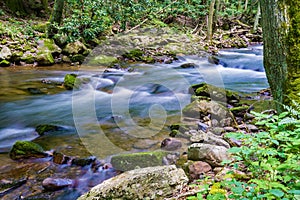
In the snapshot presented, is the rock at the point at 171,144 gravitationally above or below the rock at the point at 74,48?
below

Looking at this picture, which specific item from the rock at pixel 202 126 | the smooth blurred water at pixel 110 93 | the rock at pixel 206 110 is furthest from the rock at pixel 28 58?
the rock at pixel 202 126

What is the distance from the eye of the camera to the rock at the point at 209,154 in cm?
300

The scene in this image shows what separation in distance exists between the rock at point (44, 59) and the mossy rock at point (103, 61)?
150cm

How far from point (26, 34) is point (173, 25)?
10082mm

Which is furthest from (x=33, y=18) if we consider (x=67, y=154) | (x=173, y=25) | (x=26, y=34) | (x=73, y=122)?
(x=67, y=154)

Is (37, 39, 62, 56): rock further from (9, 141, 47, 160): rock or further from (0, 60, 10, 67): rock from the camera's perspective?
(9, 141, 47, 160): rock

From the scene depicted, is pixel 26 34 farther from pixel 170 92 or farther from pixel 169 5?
pixel 169 5

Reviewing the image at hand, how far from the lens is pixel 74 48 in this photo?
11.4 m

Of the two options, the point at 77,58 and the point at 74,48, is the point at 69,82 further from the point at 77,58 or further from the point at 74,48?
the point at 74,48

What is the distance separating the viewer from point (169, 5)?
18734mm

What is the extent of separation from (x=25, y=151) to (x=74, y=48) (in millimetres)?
8032

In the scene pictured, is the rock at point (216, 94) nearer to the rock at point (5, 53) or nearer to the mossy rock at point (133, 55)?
the mossy rock at point (133, 55)

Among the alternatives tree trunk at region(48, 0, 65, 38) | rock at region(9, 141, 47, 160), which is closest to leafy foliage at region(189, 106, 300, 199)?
rock at region(9, 141, 47, 160)

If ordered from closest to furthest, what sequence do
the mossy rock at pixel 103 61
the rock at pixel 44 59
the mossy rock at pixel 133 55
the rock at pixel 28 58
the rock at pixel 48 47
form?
the rock at pixel 28 58 < the rock at pixel 44 59 < the rock at pixel 48 47 < the mossy rock at pixel 103 61 < the mossy rock at pixel 133 55
